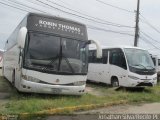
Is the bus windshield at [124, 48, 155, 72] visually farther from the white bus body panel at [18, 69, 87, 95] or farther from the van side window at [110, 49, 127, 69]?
the white bus body panel at [18, 69, 87, 95]

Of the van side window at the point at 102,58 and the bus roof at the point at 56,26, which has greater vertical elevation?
the bus roof at the point at 56,26

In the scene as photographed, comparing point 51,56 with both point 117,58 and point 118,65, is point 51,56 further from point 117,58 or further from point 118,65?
point 117,58

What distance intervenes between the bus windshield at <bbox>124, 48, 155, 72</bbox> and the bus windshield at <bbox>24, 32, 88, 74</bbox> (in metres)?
5.78

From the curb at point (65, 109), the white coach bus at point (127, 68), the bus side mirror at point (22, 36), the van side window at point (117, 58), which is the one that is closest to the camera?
the curb at point (65, 109)

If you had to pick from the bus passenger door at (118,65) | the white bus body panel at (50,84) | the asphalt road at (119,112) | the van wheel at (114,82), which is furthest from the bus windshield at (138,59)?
the white bus body panel at (50,84)

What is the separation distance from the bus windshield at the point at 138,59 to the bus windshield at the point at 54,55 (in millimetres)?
5781

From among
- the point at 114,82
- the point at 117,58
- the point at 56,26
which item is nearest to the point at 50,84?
the point at 56,26

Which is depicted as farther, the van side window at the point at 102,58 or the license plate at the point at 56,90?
the van side window at the point at 102,58

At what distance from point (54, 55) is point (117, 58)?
313 inches

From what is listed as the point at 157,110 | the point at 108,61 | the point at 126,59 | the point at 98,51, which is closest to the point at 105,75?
the point at 108,61

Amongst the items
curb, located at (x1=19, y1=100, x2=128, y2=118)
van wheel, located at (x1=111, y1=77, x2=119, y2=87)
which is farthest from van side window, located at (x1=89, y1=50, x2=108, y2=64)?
curb, located at (x1=19, y1=100, x2=128, y2=118)

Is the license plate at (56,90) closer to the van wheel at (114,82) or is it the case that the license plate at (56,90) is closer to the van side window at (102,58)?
the van wheel at (114,82)

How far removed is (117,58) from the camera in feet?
72.4

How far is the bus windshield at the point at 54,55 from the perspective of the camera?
47.3 ft
